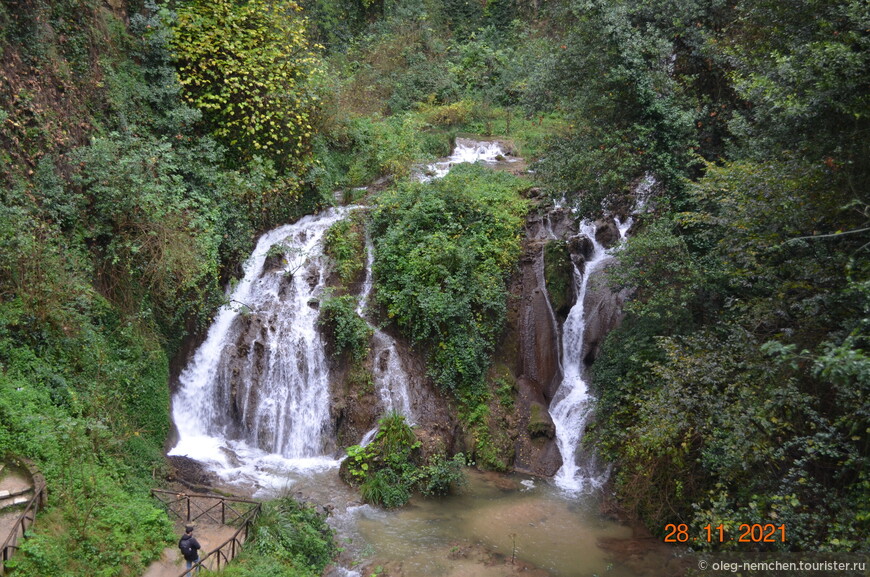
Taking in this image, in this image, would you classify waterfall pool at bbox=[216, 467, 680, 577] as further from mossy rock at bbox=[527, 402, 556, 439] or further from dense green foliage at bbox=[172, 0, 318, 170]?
dense green foliage at bbox=[172, 0, 318, 170]

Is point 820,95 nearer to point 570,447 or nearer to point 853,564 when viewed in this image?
point 853,564

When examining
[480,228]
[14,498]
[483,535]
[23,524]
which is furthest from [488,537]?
[480,228]

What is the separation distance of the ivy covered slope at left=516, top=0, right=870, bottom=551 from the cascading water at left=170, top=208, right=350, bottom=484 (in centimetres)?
685

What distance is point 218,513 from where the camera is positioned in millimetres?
11586

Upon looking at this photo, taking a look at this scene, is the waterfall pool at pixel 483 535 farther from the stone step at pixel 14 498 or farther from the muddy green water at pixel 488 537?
the stone step at pixel 14 498

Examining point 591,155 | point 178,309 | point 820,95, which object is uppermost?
point 591,155

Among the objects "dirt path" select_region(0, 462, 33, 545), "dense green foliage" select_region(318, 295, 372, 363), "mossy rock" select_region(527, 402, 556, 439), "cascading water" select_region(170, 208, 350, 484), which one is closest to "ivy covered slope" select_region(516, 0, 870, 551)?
"mossy rock" select_region(527, 402, 556, 439)

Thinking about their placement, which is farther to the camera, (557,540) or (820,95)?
(557,540)

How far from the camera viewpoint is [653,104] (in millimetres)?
14062

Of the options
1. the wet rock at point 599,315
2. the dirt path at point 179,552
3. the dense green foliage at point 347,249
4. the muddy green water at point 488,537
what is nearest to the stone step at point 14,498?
the dirt path at point 179,552

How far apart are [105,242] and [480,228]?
9.32 meters

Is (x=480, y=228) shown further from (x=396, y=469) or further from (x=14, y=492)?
(x=14, y=492)

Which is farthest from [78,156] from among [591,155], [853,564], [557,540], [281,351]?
[853,564]

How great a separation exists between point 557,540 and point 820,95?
874 cm
